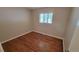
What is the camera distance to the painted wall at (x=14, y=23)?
88 centimetres

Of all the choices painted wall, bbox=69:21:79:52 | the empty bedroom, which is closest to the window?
the empty bedroom

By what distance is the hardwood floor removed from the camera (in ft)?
3.09

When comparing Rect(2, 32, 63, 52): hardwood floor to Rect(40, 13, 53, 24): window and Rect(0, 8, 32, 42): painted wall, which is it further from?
Rect(40, 13, 53, 24): window

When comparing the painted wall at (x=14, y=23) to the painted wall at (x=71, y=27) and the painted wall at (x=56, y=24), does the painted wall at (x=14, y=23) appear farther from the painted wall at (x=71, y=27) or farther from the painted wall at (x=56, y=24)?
the painted wall at (x=71, y=27)

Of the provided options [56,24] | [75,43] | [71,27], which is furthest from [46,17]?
[75,43]

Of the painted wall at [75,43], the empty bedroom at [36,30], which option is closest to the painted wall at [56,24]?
the empty bedroom at [36,30]

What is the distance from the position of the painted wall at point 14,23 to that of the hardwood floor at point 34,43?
0.07m

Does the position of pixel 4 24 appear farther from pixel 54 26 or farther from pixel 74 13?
pixel 74 13

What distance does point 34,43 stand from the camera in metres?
1.00

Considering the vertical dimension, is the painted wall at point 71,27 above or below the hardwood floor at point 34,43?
above

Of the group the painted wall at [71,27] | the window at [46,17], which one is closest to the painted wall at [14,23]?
the window at [46,17]
